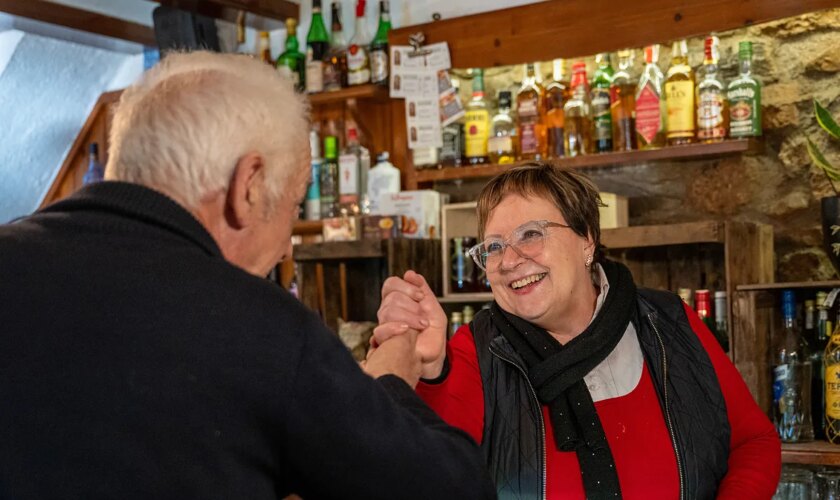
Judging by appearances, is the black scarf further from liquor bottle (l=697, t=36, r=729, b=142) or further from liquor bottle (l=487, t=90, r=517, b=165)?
liquor bottle (l=487, t=90, r=517, b=165)

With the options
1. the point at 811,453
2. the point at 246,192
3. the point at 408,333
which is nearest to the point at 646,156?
the point at 811,453

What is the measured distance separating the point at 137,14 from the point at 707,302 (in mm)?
2510

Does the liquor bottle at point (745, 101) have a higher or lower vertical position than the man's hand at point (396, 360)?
higher

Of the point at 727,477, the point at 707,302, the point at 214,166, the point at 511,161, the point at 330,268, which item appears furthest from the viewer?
the point at 330,268

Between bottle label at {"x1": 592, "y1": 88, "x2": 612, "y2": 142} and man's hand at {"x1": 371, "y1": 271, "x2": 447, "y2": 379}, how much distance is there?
5.30 feet

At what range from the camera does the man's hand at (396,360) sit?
1.23 meters

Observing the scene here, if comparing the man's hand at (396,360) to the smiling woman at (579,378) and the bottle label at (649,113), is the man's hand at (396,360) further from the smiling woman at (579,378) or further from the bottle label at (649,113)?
the bottle label at (649,113)

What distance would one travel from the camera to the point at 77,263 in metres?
0.94

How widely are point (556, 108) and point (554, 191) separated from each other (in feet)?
4.03

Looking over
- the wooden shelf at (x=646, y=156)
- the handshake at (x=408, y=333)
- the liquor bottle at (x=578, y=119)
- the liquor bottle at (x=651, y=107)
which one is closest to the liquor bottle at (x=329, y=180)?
the wooden shelf at (x=646, y=156)

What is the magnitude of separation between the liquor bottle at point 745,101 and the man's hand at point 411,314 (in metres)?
1.57

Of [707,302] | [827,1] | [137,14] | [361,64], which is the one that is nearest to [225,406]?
[707,302]

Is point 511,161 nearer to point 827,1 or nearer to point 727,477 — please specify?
point 827,1

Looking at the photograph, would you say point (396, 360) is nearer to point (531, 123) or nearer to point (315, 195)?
point (531, 123)
